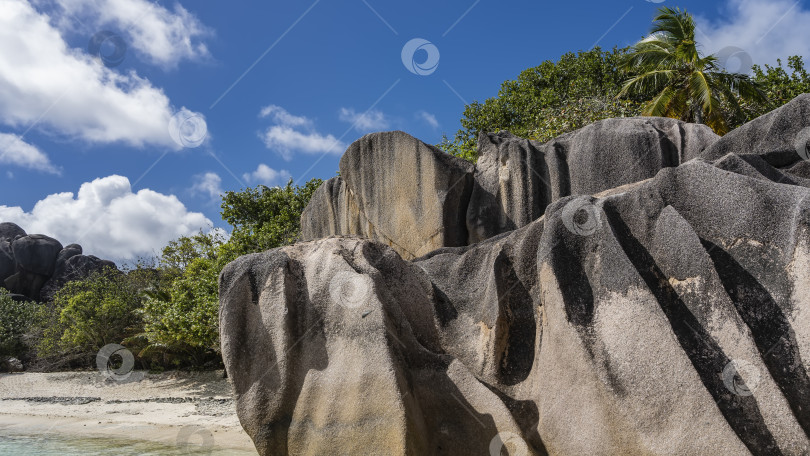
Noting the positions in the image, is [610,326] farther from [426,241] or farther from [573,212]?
[426,241]

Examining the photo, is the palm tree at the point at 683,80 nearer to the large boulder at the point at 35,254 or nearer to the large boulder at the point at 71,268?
the large boulder at the point at 71,268

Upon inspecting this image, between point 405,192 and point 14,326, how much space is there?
2118cm

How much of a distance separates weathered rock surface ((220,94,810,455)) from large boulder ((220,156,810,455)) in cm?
1

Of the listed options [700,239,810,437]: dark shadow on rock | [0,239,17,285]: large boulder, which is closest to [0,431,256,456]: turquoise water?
[700,239,810,437]: dark shadow on rock

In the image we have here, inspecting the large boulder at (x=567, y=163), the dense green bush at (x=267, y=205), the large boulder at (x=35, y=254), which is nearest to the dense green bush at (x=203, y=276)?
the dense green bush at (x=267, y=205)

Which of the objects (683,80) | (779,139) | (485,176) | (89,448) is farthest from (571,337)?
(683,80)

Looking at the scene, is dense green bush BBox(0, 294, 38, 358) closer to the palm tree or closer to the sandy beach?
the sandy beach

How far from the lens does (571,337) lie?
4.33 meters

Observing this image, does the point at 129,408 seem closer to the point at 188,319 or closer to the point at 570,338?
the point at 188,319

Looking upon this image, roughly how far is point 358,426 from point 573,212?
217 centimetres

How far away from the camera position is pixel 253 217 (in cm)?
2320

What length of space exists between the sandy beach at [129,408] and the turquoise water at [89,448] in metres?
0.29

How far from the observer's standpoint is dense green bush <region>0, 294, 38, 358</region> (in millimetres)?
24328

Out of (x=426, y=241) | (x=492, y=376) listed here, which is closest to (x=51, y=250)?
(x=426, y=241)
